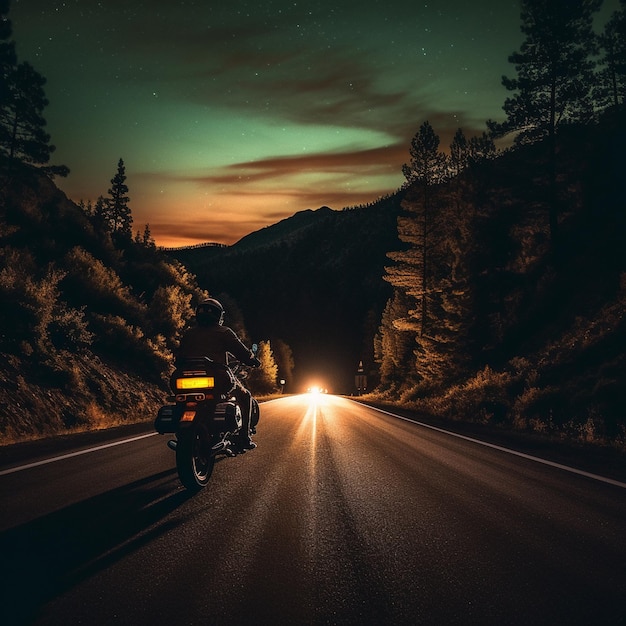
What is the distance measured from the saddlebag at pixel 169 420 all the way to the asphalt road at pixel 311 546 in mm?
742

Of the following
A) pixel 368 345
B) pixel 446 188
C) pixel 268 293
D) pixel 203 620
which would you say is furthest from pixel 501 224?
pixel 268 293

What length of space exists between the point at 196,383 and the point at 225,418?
59cm

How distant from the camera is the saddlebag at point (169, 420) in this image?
21.0 ft

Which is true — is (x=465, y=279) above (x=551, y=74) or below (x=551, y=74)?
below

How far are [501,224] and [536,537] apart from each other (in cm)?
3180

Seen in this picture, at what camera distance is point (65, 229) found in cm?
2723

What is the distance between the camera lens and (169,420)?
6500 mm

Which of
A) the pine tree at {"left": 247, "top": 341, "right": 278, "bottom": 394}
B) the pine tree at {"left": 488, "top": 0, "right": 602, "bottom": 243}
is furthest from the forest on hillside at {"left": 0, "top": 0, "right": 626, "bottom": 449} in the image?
the pine tree at {"left": 247, "top": 341, "right": 278, "bottom": 394}

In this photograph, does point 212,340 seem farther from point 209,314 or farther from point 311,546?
point 311,546

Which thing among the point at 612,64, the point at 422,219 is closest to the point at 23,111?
the point at 422,219

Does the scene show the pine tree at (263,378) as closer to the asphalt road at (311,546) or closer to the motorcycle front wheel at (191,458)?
the motorcycle front wheel at (191,458)

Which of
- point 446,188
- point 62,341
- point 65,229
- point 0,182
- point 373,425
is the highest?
point 446,188

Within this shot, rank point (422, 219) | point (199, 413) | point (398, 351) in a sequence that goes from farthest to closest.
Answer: point (398, 351), point (422, 219), point (199, 413)

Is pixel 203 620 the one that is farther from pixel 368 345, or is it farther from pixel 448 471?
pixel 368 345
